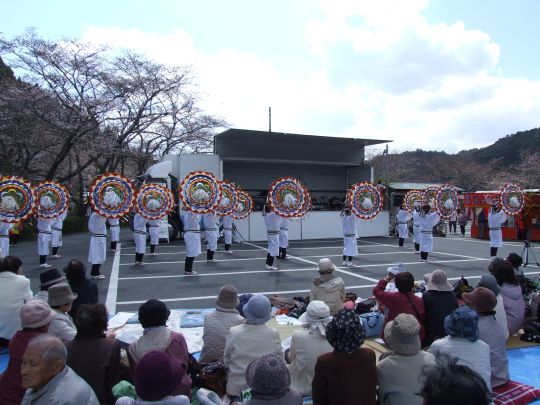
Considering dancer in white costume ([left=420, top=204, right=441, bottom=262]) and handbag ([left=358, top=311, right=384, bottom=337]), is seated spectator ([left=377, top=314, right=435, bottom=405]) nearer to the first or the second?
handbag ([left=358, top=311, right=384, bottom=337])

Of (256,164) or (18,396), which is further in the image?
(256,164)

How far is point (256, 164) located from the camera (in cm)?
2444

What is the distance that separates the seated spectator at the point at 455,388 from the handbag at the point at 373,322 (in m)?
3.88

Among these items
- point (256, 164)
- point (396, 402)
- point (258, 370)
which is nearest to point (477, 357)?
point (396, 402)

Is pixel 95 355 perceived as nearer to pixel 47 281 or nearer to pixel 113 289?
pixel 47 281

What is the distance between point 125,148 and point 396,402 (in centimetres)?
2646

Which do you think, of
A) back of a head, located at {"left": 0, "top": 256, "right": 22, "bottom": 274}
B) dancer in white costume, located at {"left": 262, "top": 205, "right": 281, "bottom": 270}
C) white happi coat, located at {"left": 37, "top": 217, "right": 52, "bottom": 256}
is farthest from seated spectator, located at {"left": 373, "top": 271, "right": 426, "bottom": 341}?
white happi coat, located at {"left": 37, "top": 217, "right": 52, "bottom": 256}

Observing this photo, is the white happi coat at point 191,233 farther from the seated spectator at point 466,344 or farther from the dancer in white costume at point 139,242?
the seated spectator at point 466,344

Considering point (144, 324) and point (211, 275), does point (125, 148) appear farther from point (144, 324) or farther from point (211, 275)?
point (144, 324)

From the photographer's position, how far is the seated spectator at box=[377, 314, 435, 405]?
322cm

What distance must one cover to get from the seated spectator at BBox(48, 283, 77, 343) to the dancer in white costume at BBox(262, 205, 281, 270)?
7.73 m

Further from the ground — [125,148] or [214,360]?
[125,148]

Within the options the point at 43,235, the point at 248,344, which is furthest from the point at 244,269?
the point at 248,344

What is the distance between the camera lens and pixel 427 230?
13.3 metres
